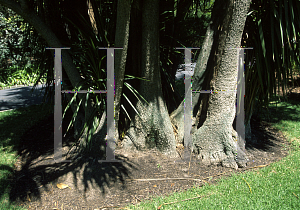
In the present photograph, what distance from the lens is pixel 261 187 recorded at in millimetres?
3430

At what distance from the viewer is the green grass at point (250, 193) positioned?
311 cm

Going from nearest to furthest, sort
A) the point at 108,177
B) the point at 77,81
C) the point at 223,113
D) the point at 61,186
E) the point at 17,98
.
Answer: the point at 61,186 → the point at 108,177 → the point at 223,113 → the point at 77,81 → the point at 17,98

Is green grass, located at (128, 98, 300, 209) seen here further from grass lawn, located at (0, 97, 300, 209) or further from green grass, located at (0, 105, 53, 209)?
green grass, located at (0, 105, 53, 209)

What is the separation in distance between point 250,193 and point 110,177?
6.00ft

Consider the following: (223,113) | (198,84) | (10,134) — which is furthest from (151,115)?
(10,134)

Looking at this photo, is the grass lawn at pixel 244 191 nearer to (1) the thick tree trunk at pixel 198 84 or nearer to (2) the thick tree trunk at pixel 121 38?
(1) the thick tree trunk at pixel 198 84

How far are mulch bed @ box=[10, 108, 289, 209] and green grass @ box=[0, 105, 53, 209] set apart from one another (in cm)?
11

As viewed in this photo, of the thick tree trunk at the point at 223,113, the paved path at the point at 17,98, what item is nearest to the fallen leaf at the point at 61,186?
the thick tree trunk at the point at 223,113

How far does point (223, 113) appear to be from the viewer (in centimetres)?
402

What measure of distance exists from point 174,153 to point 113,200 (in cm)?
135

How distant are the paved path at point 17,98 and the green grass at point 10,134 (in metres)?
0.85

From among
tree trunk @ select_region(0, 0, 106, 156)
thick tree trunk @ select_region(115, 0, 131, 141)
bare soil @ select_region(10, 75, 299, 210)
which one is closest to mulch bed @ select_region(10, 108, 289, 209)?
bare soil @ select_region(10, 75, 299, 210)

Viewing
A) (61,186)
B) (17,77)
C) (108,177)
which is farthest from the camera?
(17,77)

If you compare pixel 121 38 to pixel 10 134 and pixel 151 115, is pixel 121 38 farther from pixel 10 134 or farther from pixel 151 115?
pixel 10 134
